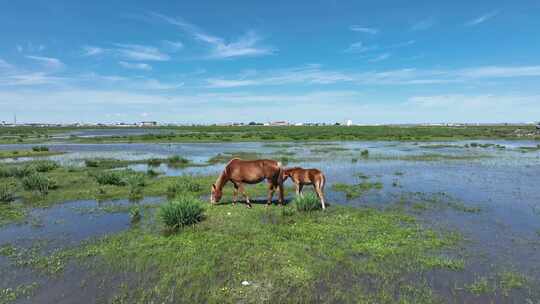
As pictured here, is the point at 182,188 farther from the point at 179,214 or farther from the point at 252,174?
the point at 179,214

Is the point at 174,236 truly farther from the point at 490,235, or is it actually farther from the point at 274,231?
the point at 490,235

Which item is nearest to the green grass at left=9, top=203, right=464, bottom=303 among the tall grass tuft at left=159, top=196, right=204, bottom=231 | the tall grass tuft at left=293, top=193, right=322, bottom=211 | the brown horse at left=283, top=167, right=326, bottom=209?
the tall grass tuft at left=159, top=196, right=204, bottom=231

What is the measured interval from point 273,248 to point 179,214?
362 cm

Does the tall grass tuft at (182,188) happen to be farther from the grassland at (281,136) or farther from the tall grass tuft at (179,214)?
the grassland at (281,136)

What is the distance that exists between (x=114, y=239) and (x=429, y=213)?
11.1 metres

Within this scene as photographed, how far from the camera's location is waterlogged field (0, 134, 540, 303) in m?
6.45

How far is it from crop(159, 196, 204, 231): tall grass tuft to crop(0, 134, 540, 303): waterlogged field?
0.07 meters

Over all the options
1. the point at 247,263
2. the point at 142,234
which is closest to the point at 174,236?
the point at 142,234

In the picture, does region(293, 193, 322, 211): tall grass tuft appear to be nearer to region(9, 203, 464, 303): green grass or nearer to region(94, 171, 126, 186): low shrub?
region(9, 203, 464, 303): green grass

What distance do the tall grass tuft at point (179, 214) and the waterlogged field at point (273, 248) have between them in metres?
0.07

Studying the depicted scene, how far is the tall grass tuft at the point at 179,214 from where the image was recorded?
10.1m

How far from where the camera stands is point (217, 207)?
12.3 metres

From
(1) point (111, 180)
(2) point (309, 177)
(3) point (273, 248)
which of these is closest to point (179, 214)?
(3) point (273, 248)

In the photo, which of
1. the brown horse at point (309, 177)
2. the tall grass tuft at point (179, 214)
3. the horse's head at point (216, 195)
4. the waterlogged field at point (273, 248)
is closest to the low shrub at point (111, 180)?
the waterlogged field at point (273, 248)
